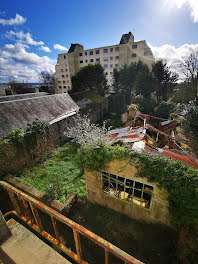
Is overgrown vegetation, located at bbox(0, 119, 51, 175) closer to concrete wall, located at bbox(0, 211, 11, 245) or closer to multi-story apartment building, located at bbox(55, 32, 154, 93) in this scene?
concrete wall, located at bbox(0, 211, 11, 245)

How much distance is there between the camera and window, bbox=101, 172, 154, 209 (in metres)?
4.55

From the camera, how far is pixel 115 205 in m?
5.37

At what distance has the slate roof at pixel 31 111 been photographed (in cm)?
904

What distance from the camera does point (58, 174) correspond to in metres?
8.08

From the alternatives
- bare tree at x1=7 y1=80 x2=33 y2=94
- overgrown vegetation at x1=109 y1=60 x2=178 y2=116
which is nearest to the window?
overgrown vegetation at x1=109 y1=60 x2=178 y2=116

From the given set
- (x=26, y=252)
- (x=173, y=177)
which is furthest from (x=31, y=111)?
(x=173, y=177)

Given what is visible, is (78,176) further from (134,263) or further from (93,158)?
(134,263)

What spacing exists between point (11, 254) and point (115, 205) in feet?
13.6

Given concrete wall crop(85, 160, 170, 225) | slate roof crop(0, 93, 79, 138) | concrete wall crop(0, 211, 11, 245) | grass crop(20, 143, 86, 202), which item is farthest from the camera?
slate roof crop(0, 93, 79, 138)

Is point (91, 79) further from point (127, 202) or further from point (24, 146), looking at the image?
point (127, 202)

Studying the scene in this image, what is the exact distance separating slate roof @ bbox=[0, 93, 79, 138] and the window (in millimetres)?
7466

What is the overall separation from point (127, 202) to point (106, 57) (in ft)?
132

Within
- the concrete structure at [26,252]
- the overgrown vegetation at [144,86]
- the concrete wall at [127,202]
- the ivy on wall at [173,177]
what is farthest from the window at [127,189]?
the overgrown vegetation at [144,86]

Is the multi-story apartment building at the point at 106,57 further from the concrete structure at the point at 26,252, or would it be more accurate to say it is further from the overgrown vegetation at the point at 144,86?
the concrete structure at the point at 26,252
